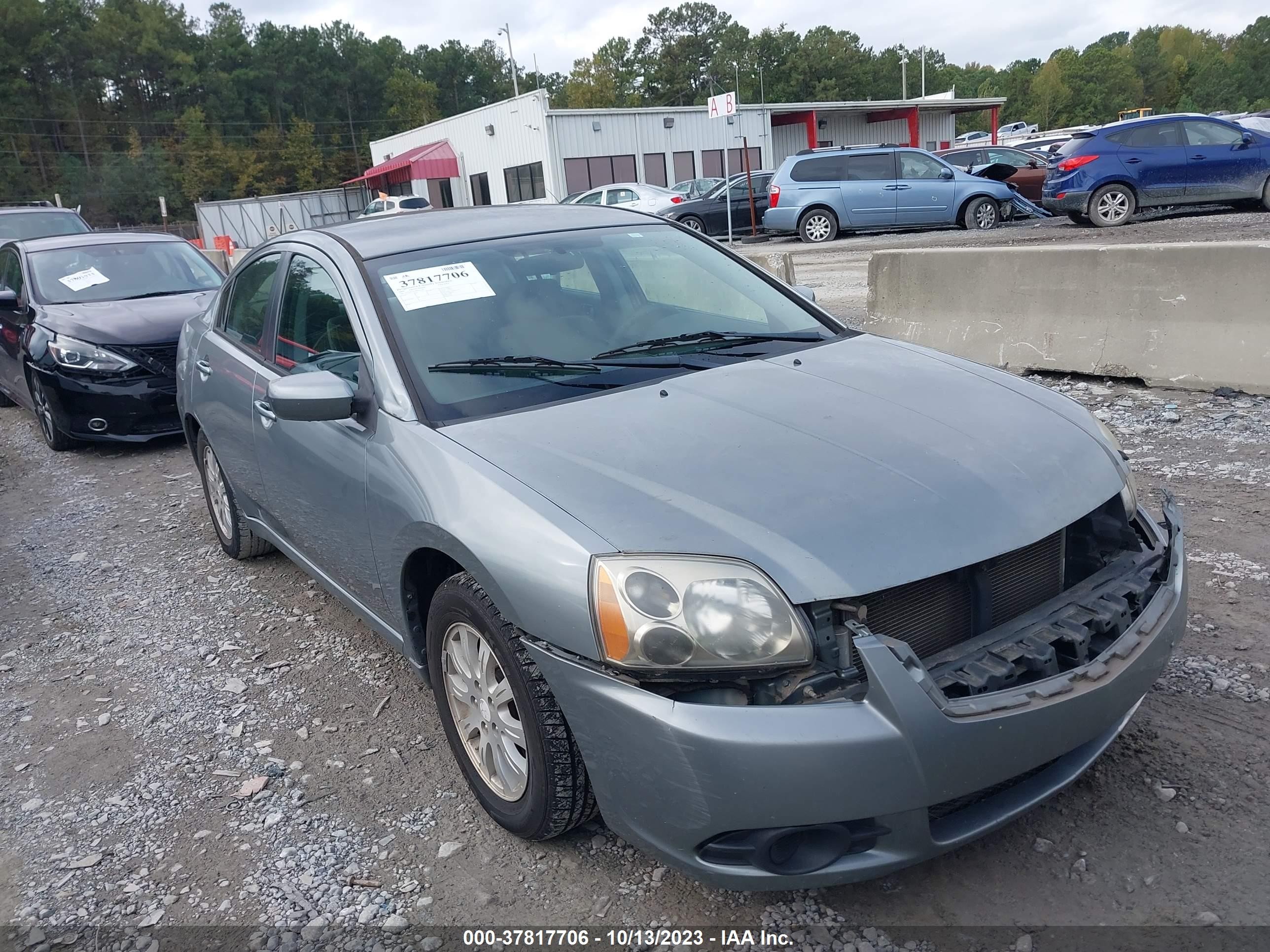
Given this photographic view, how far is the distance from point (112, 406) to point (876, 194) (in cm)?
1474

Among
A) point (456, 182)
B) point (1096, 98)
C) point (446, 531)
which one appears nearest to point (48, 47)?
point (456, 182)

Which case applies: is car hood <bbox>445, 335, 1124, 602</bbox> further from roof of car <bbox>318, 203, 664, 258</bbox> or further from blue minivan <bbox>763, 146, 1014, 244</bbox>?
blue minivan <bbox>763, 146, 1014, 244</bbox>

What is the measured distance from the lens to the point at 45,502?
639cm

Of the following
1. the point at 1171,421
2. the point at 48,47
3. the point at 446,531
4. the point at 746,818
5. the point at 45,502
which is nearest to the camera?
the point at 746,818

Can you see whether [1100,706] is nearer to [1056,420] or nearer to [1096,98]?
[1056,420]

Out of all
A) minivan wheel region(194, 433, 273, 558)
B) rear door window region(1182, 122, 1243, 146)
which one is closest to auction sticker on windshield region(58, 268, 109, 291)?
minivan wheel region(194, 433, 273, 558)

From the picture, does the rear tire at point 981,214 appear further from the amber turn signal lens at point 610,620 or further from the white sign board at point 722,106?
the amber turn signal lens at point 610,620

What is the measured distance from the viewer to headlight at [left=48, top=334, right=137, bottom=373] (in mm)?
7125

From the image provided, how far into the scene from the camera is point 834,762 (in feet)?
6.27

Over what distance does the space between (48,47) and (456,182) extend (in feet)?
180

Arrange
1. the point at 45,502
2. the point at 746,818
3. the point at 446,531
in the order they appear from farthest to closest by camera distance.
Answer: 1. the point at 45,502
2. the point at 446,531
3. the point at 746,818

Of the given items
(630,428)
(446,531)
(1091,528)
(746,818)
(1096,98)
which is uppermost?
(1096,98)

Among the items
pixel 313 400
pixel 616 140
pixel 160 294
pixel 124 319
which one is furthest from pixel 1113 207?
pixel 616 140

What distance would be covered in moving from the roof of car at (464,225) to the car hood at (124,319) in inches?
156
